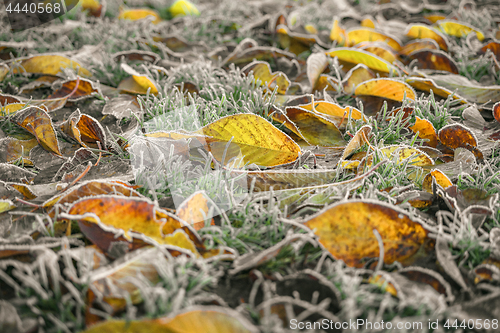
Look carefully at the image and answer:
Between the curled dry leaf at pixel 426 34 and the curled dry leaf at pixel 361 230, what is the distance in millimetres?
1511

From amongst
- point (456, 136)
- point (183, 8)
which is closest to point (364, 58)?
point (456, 136)

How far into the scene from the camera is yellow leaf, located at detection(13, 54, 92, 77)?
1.77m

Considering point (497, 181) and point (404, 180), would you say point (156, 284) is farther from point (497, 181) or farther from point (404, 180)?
point (497, 181)

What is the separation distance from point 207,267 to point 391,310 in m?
0.42

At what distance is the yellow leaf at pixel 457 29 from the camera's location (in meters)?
2.13

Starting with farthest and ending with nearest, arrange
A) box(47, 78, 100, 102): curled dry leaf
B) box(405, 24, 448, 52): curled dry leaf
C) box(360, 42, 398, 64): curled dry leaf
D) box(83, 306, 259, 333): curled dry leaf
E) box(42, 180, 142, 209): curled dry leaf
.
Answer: box(405, 24, 448, 52): curled dry leaf → box(360, 42, 398, 64): curled dry leaf → box(47, 78, 100, 102): curled dry leaf → box(42, 180, 142, 209): curled dry leaf → box(83, 306, 259, 333): curled dry leaf

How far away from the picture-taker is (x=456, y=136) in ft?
4.31

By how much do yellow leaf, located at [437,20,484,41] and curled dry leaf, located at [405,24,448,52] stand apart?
0.62 ft

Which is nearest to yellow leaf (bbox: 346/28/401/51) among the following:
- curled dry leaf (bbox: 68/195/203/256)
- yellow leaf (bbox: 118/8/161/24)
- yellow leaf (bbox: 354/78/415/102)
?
yellow leaf (bbox: 354/78/415/102)

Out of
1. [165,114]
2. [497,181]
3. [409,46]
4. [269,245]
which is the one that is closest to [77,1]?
[165,114]

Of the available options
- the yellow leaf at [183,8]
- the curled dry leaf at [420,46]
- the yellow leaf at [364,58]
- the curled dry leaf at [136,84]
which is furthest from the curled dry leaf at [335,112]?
the yellow leaf at [183,8]

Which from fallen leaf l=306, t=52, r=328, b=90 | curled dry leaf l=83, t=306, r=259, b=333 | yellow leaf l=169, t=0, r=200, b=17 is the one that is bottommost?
curled dry leaf l=83, t=306, r=259, b=333

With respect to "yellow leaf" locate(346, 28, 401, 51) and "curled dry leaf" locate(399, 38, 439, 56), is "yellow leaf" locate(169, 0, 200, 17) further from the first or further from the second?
"curled dry leaf" locate(399, 38, 439, 56)

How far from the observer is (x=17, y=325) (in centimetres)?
74
